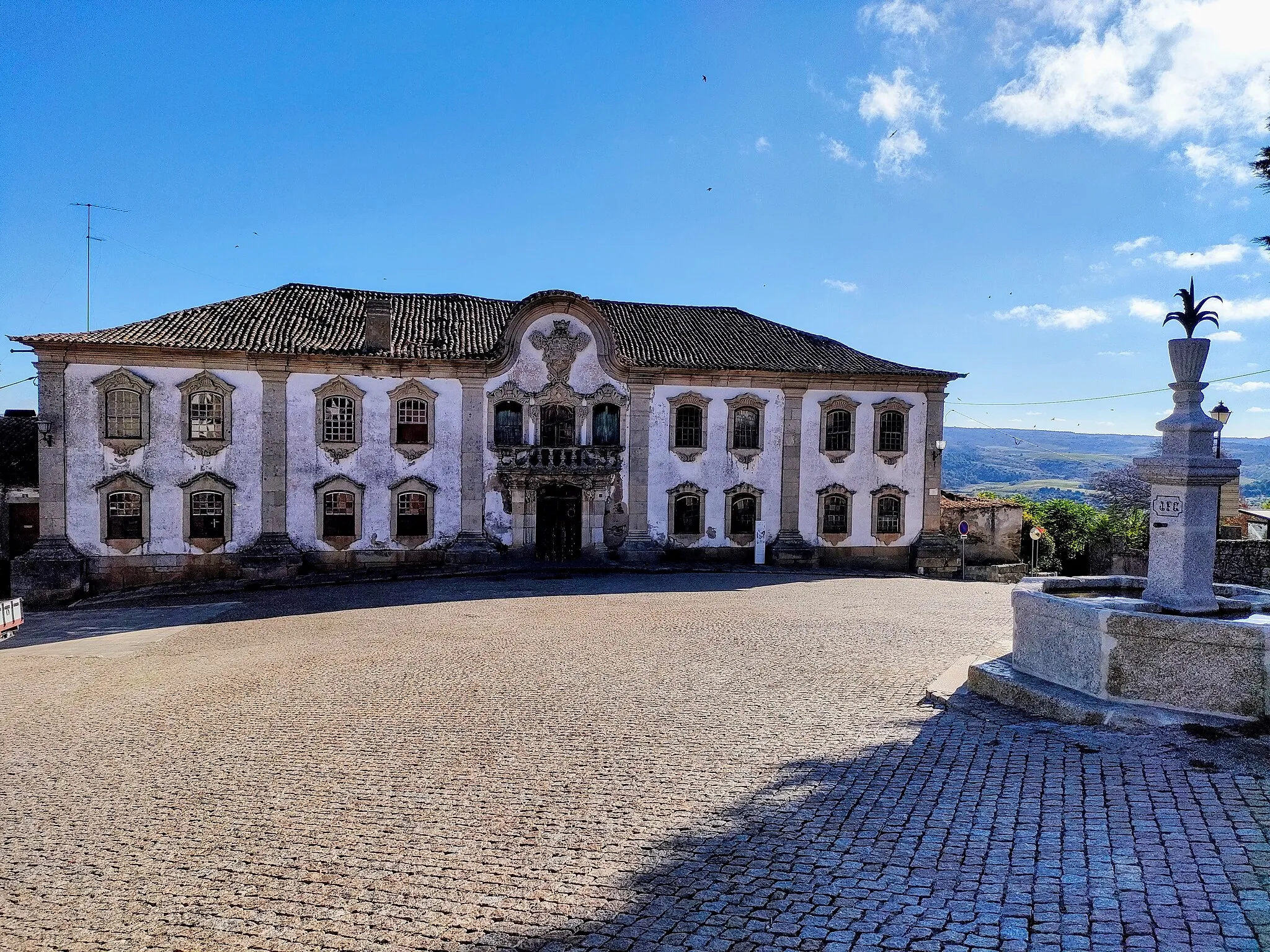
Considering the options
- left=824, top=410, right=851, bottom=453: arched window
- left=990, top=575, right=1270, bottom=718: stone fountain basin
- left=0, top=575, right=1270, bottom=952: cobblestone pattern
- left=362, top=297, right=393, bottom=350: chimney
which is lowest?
left=0, top=575, right=1270, bottom=952: cobblestone pattern

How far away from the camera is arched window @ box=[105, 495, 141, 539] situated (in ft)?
68.3

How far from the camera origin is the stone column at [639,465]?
23.5 m

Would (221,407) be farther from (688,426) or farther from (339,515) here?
(688,426)

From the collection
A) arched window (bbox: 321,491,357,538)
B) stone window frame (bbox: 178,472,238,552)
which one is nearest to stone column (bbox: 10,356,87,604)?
stone window frame (bbox: 178,472,238,552)

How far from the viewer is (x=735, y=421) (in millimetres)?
24125

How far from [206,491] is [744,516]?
16.4 meters

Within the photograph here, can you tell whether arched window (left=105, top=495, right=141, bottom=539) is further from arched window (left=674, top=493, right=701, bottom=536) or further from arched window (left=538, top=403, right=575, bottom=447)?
arched window (left=674, top=493, right=701, bottom=536)

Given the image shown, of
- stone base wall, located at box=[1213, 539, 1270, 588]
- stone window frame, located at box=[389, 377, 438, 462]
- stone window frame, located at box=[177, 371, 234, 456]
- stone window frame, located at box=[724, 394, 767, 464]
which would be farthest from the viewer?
stone window frame, located at box=[724, 394, 767, 464]

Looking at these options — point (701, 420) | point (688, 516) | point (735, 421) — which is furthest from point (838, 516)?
point (701, 420)

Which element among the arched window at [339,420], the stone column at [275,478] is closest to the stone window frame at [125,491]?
the stone column at [275,478]

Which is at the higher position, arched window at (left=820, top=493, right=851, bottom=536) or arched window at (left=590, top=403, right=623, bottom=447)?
arched window at (left=590, top=403, right=623, bottom=447)

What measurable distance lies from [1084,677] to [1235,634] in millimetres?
1290

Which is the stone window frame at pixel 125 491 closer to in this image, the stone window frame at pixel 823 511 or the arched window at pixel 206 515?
the arched window at pixel 206 515

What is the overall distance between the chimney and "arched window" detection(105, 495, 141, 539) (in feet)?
25.8
